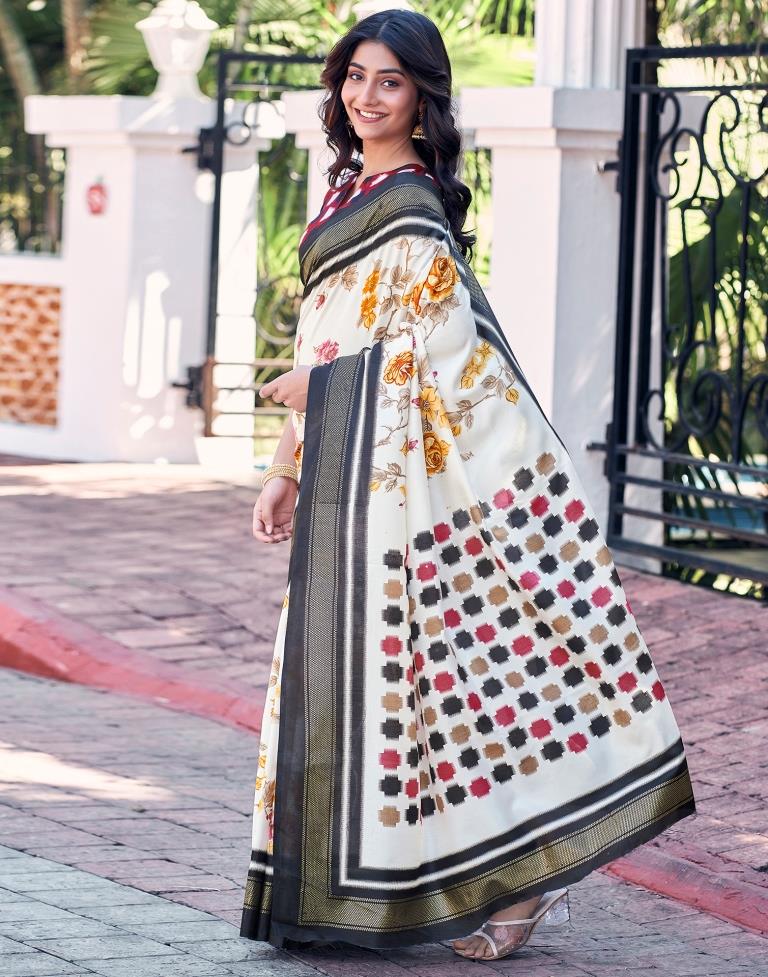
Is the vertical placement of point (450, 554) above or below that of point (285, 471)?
below

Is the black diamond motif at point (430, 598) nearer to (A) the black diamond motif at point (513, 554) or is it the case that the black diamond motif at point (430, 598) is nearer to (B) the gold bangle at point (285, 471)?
(A) the black diamond motif at point (513, 554)

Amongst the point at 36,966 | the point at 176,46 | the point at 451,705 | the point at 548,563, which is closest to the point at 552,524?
the point at 548,563

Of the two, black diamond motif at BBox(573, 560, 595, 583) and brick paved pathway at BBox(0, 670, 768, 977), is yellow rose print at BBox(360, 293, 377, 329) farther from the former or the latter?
brick paved pathway at BBox(0, 670, 768, 977)

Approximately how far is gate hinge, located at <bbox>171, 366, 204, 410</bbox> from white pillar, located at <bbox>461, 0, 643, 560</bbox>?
10.1 ft

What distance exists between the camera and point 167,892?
401cm

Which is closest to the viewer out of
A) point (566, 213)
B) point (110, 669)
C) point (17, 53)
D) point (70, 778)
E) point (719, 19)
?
point (70, 778)

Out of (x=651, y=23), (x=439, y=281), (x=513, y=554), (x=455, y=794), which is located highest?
(x=651, y=23)

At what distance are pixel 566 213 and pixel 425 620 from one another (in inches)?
169

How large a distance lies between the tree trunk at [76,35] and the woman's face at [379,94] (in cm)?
1153

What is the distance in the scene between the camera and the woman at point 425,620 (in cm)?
339

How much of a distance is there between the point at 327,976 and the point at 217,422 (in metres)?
7.17

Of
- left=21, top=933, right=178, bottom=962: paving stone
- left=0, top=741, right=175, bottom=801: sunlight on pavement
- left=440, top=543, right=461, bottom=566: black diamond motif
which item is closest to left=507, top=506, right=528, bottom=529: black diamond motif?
left=440, top=543, right=461, bottom=566: black diamond motif

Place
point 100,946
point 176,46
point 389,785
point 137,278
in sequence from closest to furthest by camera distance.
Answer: point 389,785, point 100,946, point 137,278, point 176,46

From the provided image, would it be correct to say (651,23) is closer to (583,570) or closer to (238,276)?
(238,276)
